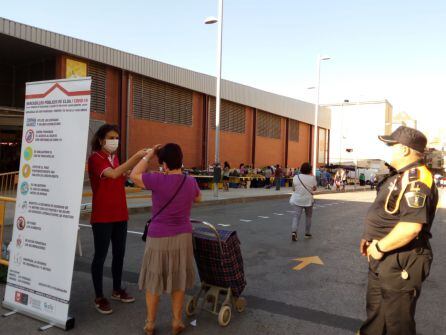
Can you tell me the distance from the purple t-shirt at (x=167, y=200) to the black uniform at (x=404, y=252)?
1669 mm

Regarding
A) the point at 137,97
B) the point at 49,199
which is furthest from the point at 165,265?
the point at 137,97

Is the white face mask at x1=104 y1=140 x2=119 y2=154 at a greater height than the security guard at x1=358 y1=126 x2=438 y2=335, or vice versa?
the white face mask at x1=104 y1=140 x2=119 y2=154

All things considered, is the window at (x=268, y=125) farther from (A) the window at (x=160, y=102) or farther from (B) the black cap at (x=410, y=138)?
(B) the black cap at (x=410, y=138)

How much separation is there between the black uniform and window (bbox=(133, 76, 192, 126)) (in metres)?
21.0

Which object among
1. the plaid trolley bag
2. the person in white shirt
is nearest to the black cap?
the plaid trolley bag

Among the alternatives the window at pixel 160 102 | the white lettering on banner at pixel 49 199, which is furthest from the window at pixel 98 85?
the white lettering on banner at pixel 49 199

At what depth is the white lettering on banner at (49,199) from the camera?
3.82 metres

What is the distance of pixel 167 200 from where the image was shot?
3584 mm

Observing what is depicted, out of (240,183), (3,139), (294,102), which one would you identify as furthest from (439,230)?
(294,102)

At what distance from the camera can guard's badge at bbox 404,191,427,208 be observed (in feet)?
8.71

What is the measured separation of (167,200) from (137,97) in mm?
20176

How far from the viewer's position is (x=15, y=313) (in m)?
4.21

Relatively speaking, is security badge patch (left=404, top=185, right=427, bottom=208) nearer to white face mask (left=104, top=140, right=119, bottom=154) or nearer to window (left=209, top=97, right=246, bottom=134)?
white face mask (left=104, top=140, right=119, bottom=154)

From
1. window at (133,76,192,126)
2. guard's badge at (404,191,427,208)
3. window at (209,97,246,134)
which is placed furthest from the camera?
window at (209,97,246,134)
